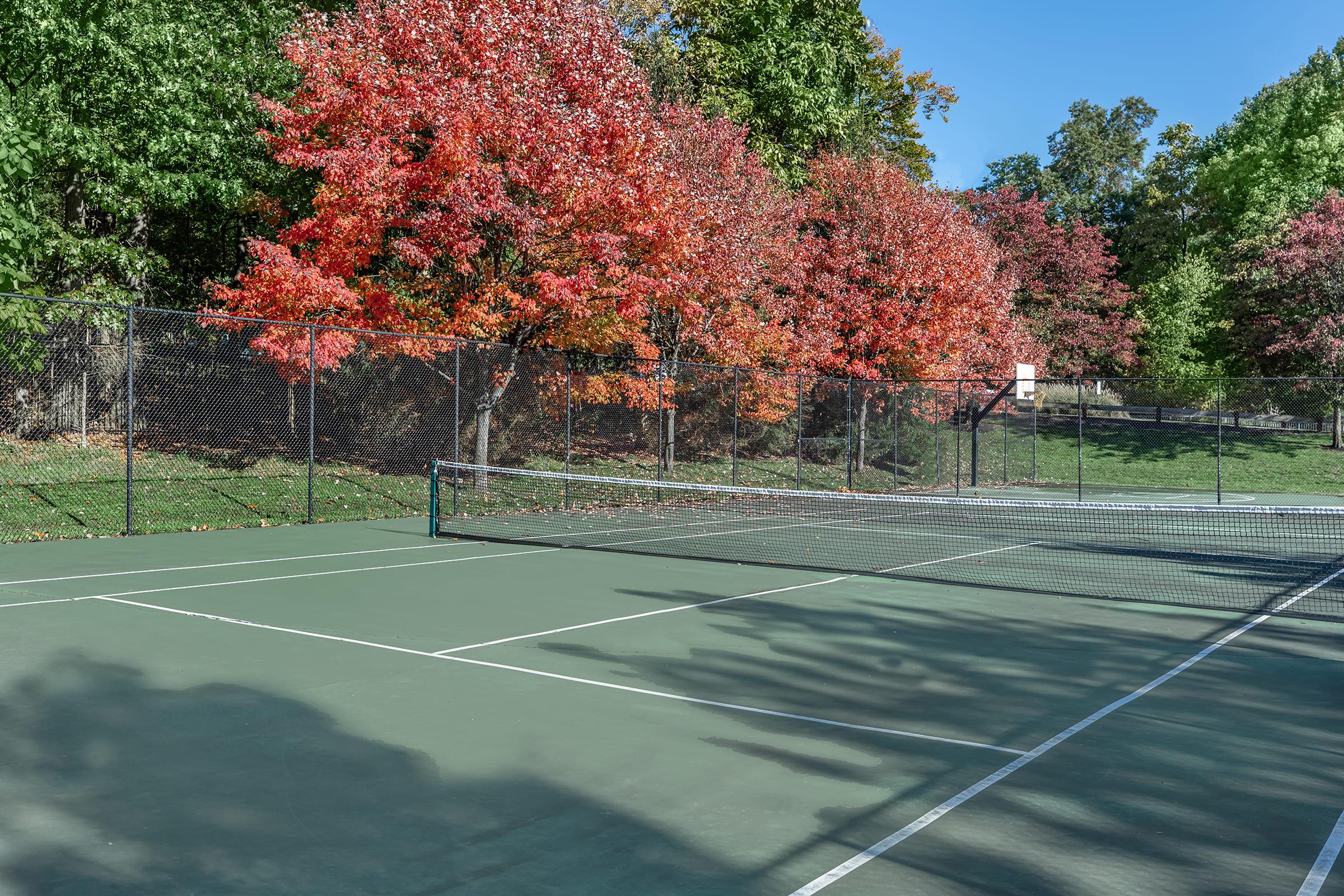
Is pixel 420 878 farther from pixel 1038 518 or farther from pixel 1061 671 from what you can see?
pixel 1038 518

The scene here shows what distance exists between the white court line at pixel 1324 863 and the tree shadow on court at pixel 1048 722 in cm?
4

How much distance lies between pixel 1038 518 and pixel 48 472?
62.2 ft

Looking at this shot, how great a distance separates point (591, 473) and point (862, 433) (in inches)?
363

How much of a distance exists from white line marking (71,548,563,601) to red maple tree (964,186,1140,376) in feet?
114

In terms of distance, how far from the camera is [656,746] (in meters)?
5.67

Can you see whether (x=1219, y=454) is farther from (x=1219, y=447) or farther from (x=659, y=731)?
(x=659, y=731)

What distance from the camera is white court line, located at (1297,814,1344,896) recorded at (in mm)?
3945

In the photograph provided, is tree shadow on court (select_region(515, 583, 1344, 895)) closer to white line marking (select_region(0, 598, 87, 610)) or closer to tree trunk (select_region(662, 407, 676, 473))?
white line marking (select_region(0, 598, 87, 610))

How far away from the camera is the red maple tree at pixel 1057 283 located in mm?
44406

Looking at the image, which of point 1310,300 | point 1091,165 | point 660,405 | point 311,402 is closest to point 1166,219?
point 1091,165

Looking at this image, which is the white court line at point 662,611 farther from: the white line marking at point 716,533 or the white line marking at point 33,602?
the white line marking at point 33,602

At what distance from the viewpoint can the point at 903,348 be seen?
29.2 m

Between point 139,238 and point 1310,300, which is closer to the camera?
point 139,238

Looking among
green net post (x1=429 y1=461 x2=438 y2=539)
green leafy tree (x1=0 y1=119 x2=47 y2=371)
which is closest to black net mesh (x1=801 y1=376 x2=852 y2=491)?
green net post (x1=429 y1=461 x2=438 y2=539)
